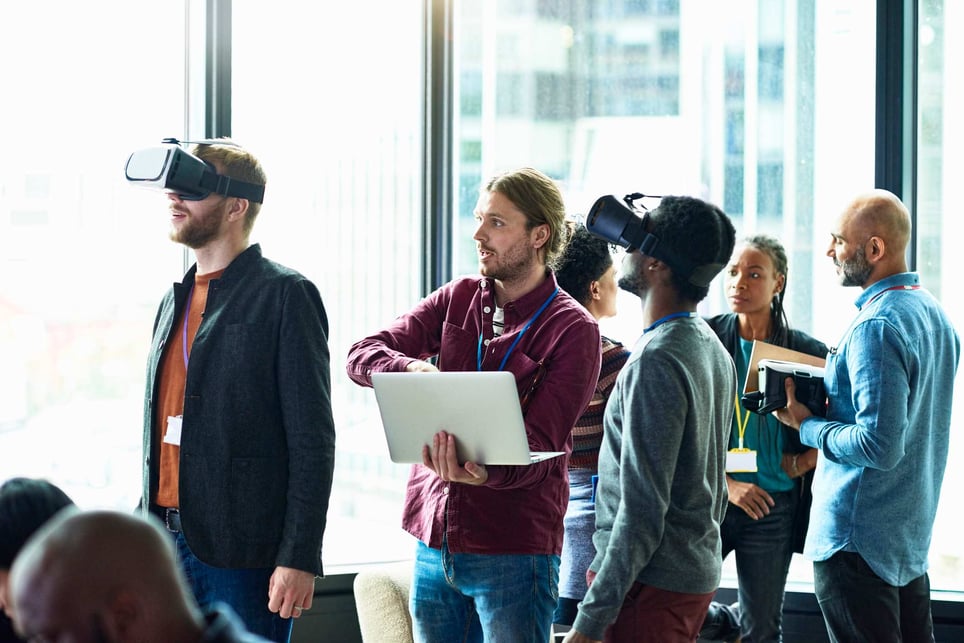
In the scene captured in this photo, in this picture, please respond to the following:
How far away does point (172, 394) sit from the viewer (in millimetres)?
2197

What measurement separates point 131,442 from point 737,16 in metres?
2.83

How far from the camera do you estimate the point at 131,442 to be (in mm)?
3391

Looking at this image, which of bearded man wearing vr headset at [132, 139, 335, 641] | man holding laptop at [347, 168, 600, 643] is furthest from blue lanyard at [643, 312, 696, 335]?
bearded man wearing vr headset at [132, 139, 335, 641]

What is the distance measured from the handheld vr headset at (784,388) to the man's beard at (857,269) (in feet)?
0.94

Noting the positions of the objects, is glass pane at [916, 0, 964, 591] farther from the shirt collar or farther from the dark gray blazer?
the dark gray blazer

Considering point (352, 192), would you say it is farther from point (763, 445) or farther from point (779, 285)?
point (763, 445)

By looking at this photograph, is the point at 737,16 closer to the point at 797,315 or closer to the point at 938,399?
the point at 797,315

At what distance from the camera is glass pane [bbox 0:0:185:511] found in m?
3.13

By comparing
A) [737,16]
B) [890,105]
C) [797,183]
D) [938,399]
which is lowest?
[938,399]

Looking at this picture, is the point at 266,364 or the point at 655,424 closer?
Answer: the point at 655,424

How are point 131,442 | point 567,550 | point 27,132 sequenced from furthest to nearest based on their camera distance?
point 131,442 → point 27,132 → point 567,550

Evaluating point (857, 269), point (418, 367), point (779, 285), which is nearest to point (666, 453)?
point (418, 367)

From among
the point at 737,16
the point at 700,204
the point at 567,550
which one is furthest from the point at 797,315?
the point at 700,204

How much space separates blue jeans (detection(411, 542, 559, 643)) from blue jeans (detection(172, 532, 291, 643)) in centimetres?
32
